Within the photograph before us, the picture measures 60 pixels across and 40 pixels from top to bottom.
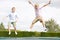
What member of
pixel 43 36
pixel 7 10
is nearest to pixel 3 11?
pixel 7 10

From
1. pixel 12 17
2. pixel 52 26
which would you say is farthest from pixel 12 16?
pixel 52 26

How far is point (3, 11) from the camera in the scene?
5.34 m

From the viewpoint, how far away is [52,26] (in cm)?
541

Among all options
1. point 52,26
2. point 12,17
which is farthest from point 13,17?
point 52,26

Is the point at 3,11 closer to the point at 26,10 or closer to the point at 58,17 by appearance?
the point at 26,10

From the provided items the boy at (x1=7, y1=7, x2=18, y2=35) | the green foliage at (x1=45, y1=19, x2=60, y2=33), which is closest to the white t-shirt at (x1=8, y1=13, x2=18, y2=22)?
the boy at (x1=7, y1=7, x2=18, y2=35)

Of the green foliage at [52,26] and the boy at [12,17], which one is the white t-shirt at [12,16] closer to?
the boy at [12,17]

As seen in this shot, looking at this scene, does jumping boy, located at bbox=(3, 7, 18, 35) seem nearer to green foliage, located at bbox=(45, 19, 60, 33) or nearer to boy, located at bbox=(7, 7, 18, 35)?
boy, located at bbox=(7, 7, 18, 35)

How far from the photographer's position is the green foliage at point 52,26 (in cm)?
536

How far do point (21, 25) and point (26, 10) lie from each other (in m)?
0.33

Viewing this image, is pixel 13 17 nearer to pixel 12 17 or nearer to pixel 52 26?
pixel 12 17

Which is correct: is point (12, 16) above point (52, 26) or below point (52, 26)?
above

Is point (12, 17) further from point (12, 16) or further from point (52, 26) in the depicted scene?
point (52, 26)

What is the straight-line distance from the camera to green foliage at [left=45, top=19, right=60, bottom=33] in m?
5.36
